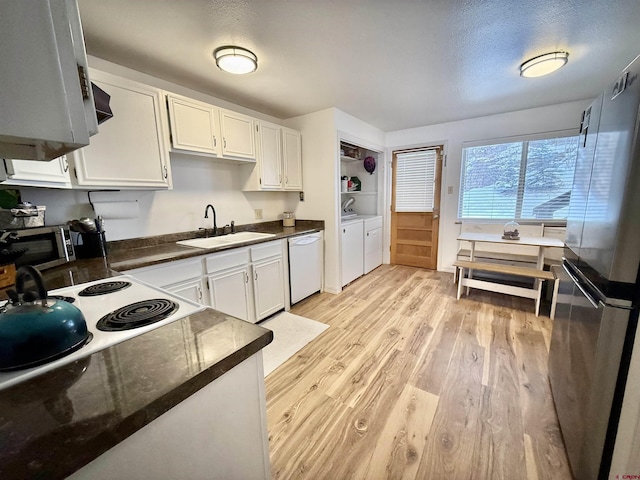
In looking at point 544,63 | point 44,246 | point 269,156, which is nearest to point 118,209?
point 44,246

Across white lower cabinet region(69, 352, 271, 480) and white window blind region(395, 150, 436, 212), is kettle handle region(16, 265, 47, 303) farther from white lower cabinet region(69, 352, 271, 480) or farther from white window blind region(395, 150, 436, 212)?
white window blind region(395, 150, 436, 212)

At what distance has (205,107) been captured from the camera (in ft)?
7.48

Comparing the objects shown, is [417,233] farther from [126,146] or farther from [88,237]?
[88,237]

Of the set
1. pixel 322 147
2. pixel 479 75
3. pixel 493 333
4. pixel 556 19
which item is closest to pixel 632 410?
pixel 493 333

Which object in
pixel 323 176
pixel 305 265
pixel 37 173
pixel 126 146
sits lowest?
pixel 305 265

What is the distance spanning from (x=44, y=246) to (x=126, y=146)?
0.85 meters

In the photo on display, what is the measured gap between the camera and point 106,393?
510 mm

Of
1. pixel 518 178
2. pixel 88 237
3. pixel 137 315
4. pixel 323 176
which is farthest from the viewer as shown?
pixel 518 178

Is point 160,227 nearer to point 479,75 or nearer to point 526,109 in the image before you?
point 479,75

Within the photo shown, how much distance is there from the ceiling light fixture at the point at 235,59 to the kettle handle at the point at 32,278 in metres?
1.86

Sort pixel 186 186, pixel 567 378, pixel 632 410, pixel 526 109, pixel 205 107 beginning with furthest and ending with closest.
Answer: pixel 526 109 < pixel 186 186 < pixel 205 107 < pixel 567 378 < pixel 632 410

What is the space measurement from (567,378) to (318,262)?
7.91ft

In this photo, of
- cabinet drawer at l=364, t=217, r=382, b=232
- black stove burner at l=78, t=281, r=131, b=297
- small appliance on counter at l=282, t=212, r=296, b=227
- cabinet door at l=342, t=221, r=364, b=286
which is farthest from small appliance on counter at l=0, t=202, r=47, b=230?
cabinet drawer at l=364, t=217, r=382, b=232

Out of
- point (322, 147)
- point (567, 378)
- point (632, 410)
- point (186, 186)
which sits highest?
point (322, 147)
